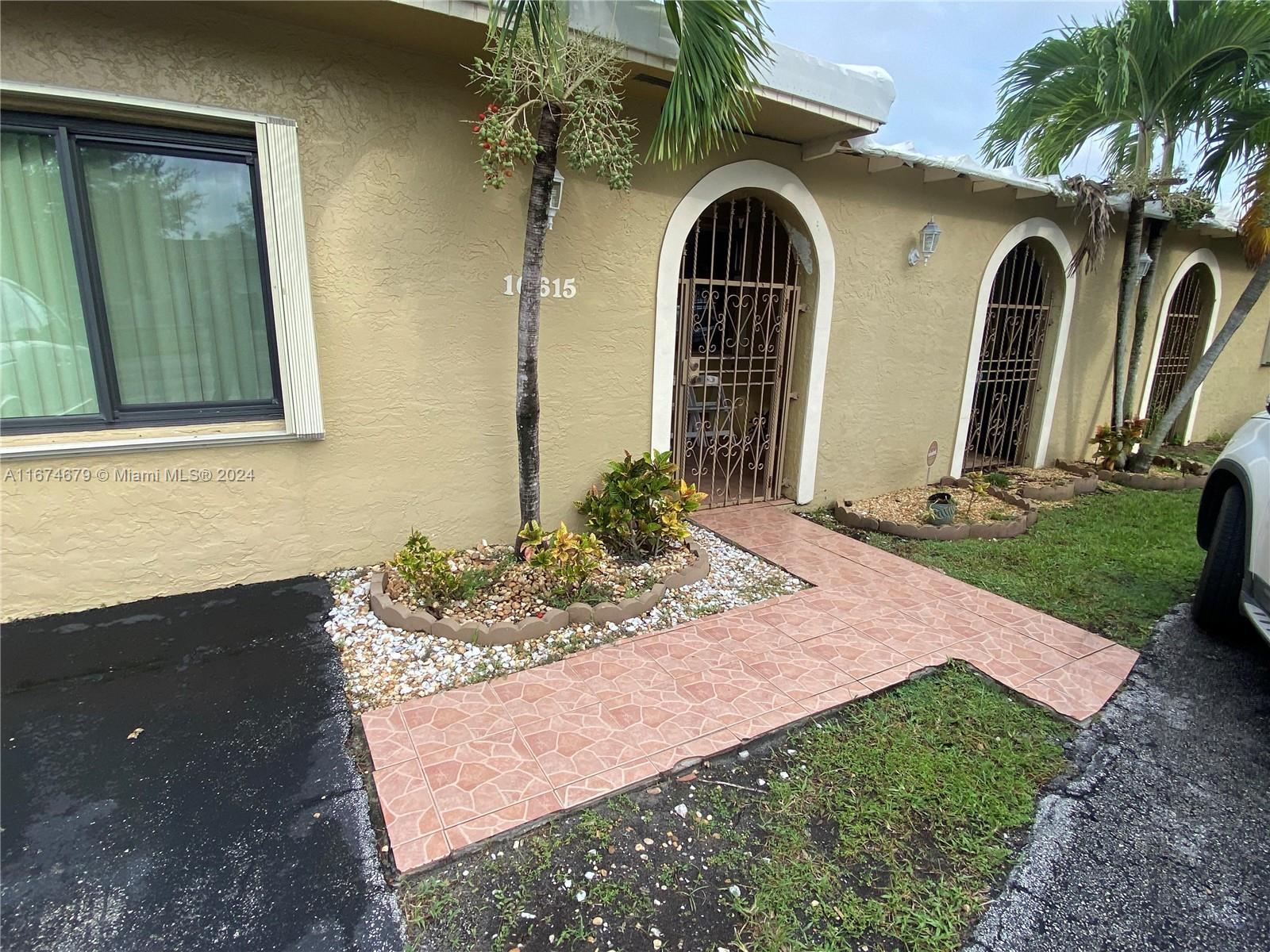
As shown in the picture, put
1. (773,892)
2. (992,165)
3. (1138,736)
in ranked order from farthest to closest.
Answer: (992,165) → (1138,736) → (773,892)

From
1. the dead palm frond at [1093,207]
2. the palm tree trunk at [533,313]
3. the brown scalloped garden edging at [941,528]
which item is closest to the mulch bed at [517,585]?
the palm tree trunk at [533,313]

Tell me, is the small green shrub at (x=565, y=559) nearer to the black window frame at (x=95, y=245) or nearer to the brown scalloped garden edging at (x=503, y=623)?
the brown scalloped garden edging at (x=503, y=623)

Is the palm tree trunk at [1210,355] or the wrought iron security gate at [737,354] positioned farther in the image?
the palm tree trunk at [1210,355]

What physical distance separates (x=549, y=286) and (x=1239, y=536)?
14.6 feet

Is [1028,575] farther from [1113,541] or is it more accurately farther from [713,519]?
[713,519]

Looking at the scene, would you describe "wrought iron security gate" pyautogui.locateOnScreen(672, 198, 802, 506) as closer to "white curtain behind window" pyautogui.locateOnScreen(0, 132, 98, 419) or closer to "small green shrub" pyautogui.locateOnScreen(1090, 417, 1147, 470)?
"white curtain behind window" pyautogui.locateOnScreen(0, 132, 98, 419)

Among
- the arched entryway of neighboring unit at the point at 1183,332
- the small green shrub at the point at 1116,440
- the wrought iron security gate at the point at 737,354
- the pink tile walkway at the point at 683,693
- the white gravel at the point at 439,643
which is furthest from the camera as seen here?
the arched entryway of neighboring unit at the point at 1183,332

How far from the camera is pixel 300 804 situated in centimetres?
227

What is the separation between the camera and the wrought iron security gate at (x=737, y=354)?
17.5 ft

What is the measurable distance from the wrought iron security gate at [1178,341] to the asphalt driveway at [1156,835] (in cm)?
790

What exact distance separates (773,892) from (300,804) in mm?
1707

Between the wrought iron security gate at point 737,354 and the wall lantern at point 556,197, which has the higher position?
the wall lantern at point 556,197

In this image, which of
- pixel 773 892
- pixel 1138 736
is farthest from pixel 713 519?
pixel 773 892

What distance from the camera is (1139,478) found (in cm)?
742
